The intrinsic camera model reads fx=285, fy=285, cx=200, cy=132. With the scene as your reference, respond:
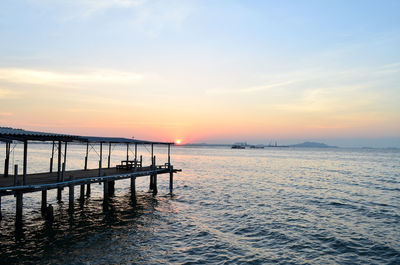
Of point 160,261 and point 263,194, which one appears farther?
point 263,194

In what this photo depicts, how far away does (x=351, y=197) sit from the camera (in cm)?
3077

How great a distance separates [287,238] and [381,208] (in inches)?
537

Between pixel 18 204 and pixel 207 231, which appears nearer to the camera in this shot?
pixel 18 204

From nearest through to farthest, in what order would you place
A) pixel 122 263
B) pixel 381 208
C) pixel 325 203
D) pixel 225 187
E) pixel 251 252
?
pixel 122 263
pixel 251 252
pixel 381 208
pixel 325 203
pixel 225 187

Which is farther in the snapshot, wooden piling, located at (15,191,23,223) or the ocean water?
wooden piling, located at (15,191,23,223)

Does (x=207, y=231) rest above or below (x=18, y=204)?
below

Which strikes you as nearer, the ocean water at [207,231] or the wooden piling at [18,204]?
the ocean water at [207,231]

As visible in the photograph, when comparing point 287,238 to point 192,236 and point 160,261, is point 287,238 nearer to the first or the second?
point 192,236

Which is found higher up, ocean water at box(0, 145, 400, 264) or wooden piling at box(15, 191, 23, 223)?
wooden piling at box(15, 191, 23, 223)

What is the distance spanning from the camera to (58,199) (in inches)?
1029

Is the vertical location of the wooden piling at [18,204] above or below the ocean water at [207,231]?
above

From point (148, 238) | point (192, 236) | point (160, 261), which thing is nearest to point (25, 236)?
point (148, 238)

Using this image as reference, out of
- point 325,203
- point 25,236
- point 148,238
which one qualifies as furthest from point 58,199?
point 325,203

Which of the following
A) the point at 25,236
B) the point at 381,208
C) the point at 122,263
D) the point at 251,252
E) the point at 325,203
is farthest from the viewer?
the point at 325,203
